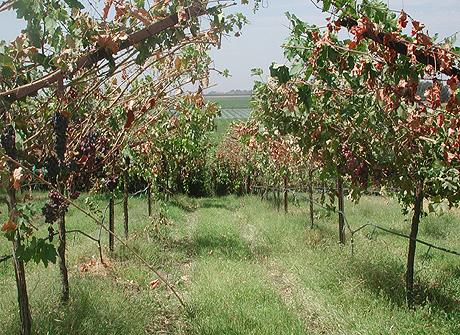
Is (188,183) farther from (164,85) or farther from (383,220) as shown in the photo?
(164,85)

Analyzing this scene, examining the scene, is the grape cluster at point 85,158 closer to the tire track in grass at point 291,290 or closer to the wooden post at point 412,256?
the tire track in grass at point 291,290

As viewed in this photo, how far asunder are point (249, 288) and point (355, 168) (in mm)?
1722

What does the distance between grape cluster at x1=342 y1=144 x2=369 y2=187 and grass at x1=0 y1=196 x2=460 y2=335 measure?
1164mm

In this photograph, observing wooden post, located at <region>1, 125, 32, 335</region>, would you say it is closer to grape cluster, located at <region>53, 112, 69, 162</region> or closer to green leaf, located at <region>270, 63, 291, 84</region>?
grape cluster, located at <region>53, 112, 69, 162</region>

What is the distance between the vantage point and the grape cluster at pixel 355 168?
4938mm

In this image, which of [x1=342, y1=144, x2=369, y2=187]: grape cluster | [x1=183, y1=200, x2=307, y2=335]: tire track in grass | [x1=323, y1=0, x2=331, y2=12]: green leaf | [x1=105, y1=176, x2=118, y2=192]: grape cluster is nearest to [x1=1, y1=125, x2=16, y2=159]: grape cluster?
[x1=323, y1=0, x2=331, y2=12]: green leaf

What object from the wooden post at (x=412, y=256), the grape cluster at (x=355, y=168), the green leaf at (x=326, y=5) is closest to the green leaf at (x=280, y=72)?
the green leaf at (x=326, y=5)

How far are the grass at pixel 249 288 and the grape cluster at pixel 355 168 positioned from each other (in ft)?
3.82

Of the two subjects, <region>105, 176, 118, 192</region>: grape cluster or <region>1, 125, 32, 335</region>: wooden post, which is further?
<region>105, 176, 118, 192</region>: grape cluster

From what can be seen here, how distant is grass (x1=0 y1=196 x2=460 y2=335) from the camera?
429 centimetres

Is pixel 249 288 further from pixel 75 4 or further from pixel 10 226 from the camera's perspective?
pixel 75 4

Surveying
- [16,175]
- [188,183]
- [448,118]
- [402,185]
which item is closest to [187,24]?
[16,175]

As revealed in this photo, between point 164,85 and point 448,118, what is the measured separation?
120 inches

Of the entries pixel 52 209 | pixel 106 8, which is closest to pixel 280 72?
pixel 106 8
